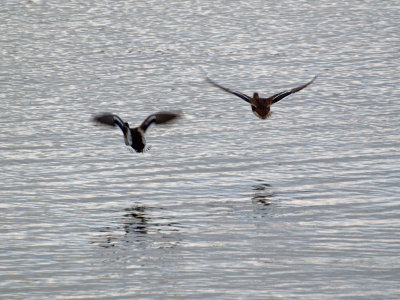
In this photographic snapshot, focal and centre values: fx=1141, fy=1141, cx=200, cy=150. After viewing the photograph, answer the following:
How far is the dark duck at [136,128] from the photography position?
63.9 feet

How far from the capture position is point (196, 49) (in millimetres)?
36812

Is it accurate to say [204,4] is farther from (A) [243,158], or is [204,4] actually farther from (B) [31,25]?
(A) [243,158]

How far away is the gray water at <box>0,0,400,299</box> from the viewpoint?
15.6m

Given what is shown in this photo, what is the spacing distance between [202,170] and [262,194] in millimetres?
2076

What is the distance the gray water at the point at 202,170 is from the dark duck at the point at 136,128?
944 mm

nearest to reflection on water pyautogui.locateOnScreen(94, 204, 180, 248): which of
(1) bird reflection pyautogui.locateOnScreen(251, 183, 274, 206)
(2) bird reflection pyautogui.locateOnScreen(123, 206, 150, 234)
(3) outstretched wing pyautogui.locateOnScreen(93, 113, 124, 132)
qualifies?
(2) bird reflection pyautogui.locateOnScreen(123, 206, 150, 234)

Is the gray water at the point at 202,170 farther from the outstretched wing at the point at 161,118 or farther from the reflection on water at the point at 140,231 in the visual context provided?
the outstretched wing at the point at 161,118

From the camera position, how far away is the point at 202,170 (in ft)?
69.9

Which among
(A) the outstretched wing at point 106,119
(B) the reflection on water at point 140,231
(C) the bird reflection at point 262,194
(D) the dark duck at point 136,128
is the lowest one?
(B) the reflection on water at point 140,231

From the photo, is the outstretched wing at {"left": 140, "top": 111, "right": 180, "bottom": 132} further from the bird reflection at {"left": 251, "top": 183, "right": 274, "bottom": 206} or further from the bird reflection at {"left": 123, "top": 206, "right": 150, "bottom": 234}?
the bird reflection at {"left": 251, "top": 183, "right": 274, "bottom": 206}

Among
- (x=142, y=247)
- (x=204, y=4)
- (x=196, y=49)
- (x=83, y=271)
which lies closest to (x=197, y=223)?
(x=142, y=247)

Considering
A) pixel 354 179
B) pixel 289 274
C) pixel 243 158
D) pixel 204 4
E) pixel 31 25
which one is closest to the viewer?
pixel 289 274

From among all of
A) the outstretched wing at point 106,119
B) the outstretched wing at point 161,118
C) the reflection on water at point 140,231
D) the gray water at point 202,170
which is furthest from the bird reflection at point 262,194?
the outstretched wing at point 106,119

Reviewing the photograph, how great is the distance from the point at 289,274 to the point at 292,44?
73.6ft
